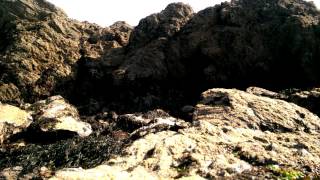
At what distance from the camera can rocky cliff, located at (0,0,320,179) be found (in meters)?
25.0

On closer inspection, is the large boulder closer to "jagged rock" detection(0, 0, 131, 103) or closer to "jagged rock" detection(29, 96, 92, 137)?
"jagged rock" detection(29, 96, 92, 137)

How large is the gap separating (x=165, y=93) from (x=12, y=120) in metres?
16.7

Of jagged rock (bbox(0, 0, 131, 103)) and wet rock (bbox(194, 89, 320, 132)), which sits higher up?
jagged rock (bbox(0, 0, 131, 103))

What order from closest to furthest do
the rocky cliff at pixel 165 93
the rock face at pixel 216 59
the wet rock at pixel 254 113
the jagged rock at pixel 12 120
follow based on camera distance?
1. the rocky cliff at pixel 165 93
2. the wet rock at pixel 254 113
3. the jagged rock at pixel 12 120
4. the rock face at pixel 216 59

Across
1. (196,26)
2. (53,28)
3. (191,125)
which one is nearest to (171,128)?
(191,125)

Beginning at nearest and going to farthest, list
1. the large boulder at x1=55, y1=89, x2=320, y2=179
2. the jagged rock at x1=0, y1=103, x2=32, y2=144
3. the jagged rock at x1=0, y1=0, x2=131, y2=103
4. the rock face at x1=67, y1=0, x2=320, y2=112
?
the large boulder at x1=55, y1=89, x2=320, y2=179 < the jagged rock at x1=0, y1=103, x2=32, y2=144 < the rock face at x1=67, y1=0, x2=320, y2=112 < the jagged rock at x1=0, y1=0, x2=131, y2=103

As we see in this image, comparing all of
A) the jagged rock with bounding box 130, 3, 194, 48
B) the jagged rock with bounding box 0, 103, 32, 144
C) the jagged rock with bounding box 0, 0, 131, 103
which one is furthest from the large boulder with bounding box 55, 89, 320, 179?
the jagged rock with bounding box 0, 0, 131, 103

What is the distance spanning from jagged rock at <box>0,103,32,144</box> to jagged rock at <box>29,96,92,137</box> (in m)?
1.01

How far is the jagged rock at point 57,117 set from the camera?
37.2m

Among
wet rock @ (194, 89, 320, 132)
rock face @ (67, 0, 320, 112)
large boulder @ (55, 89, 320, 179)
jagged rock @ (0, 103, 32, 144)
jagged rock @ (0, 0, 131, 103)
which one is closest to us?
large boulder @ (55, 89, 320, 179)

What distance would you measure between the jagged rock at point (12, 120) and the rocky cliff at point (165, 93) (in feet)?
0.41

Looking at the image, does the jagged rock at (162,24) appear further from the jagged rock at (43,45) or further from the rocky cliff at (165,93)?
the jagged rock at (43,45)

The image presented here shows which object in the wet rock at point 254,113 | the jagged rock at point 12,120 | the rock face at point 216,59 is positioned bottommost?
the jagged rock at point 12,120

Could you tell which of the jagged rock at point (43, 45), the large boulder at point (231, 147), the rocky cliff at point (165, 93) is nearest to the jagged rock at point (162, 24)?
the rocky cliff at point (165, 93)
